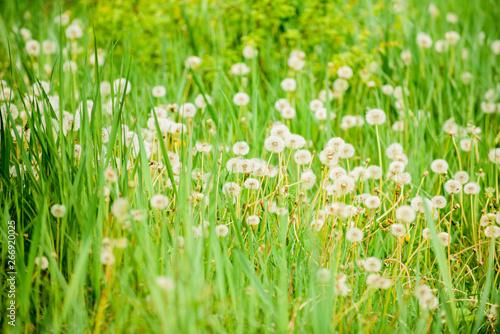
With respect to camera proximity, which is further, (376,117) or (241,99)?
(241,99)

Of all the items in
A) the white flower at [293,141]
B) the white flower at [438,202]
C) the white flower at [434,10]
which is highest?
the white flower at [434,10]

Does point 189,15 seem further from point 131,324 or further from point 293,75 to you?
point 131,324

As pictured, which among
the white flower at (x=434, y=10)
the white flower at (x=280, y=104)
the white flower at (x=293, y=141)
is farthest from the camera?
the white flower at (x=434, y=10)

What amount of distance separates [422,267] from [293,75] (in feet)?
5.91

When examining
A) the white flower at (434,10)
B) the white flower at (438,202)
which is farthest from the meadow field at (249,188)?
the white flower at (434,10)

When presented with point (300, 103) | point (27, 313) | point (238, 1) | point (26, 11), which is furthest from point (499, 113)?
point (26, 11)

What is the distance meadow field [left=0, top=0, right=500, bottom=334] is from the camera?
1.36 meters

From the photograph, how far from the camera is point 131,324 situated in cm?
128

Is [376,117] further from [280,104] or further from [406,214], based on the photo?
[406,214]

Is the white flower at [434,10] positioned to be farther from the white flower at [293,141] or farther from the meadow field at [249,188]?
the white flower at [293,141]

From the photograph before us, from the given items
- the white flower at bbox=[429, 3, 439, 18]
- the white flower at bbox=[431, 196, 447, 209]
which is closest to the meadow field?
the white flower at bbox=[431, 196, 447, 209]

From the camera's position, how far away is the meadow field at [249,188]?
136 cm

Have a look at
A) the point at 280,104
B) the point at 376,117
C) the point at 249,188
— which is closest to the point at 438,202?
the point at 376,117

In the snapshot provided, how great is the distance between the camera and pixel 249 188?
6.25ft
